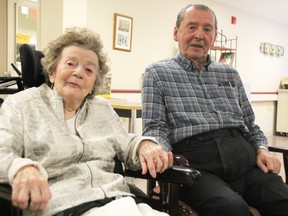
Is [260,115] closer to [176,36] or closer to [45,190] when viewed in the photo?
[176,36]

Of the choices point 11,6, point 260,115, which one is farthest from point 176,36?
point 260,115

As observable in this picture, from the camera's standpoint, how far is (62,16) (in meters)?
3.22

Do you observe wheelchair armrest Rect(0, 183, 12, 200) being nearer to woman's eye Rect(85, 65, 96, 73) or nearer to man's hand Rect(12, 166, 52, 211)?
man's hand Rect(12, 166, 52, 211)

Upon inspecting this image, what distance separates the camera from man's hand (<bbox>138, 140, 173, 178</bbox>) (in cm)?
123

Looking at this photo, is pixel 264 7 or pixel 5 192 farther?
pixel 264 7

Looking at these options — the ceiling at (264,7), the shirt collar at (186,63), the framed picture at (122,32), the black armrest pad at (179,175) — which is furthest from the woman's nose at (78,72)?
the ceiling at (264,7)

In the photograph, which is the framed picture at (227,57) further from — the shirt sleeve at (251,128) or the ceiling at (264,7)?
the shirt sleeve at (251,128)

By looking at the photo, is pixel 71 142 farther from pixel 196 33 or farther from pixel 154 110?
pixel 196 33

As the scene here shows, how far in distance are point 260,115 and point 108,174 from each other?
587 cm

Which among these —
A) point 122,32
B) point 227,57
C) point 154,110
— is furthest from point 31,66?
point 227,57

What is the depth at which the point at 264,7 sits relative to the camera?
5707 millimetres

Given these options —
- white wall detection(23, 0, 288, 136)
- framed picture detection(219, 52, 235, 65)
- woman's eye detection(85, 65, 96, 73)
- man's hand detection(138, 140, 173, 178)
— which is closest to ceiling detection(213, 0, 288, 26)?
white wall detection(23, 0, 288, 136)

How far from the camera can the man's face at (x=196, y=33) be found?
1766mm

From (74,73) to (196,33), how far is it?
769 mm
